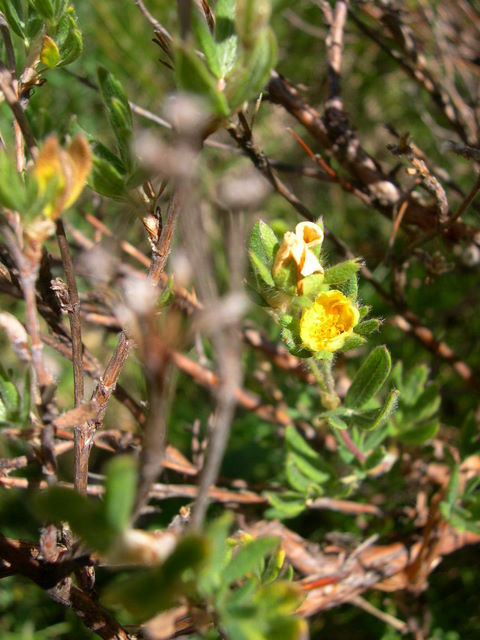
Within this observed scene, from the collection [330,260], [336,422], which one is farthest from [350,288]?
[330,260]

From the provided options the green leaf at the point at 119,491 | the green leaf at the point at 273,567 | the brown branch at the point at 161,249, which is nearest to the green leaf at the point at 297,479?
the green leaf at the point at 273,567

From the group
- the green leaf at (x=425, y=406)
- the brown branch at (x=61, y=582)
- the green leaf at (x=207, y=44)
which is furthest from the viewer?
the green leaf at (x=425, y=406)

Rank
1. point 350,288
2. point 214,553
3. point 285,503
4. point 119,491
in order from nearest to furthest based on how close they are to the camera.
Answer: point 119,491 < point 214,553 < point 350,288 < point 285,503

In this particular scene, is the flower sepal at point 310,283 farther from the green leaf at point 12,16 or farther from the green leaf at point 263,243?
the green leaf at point 12,16

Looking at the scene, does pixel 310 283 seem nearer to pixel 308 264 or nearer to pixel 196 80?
pixel 308 264

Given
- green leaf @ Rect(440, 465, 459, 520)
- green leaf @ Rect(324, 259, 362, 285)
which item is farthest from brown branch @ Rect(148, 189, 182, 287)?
green leaf @ Rect(440, 465, 459, 520)
